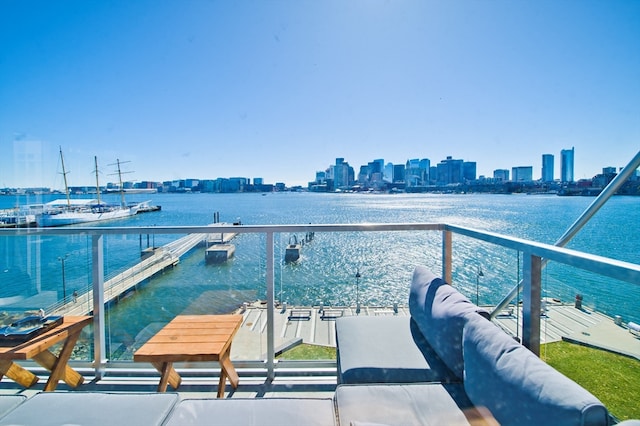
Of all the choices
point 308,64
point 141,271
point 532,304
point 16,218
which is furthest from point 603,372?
point 308,64

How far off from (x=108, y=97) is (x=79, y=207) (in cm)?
301

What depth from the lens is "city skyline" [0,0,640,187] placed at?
417cm

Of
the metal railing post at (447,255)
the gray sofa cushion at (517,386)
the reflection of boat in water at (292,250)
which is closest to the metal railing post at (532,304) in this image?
the gray sofa cushion at (517,386)

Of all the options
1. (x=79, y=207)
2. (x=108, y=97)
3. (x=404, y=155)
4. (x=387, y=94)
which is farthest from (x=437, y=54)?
(x=404, y=155)

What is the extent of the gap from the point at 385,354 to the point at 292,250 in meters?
1.26

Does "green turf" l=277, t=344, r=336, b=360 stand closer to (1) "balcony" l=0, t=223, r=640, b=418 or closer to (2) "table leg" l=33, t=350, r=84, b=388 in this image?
(1) "balcony" l=0, t=223, r=640, b=418

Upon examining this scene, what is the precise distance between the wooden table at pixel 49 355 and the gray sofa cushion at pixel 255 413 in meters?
1.21

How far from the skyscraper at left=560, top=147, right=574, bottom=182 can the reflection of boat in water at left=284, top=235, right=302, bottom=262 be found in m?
4.28

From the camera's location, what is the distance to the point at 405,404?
4.51 ft

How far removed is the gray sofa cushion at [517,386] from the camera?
2.56 ft

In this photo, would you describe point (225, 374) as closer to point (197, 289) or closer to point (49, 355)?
point (197, 289)

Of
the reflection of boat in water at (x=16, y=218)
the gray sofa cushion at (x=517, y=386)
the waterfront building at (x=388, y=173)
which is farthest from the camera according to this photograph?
the waterfront building at (x=388, y=173)

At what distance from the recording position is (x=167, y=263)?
2613mm

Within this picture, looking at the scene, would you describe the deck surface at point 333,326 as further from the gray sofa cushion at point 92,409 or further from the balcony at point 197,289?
the gray sofa cushion at point 92,409
